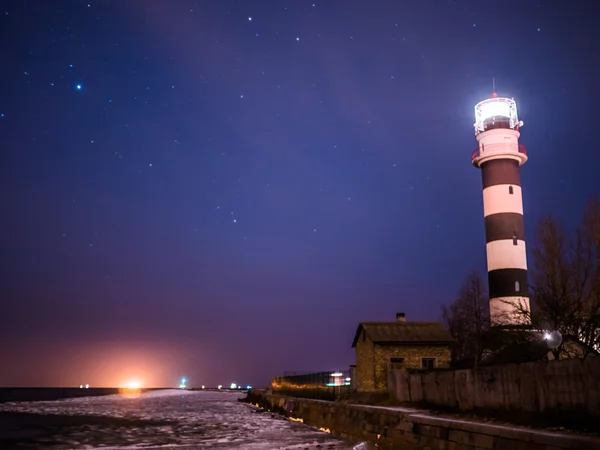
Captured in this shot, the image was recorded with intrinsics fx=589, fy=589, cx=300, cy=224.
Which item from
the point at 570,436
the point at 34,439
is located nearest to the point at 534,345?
the point at 570,436

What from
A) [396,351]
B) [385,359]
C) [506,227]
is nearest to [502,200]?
[506,227]

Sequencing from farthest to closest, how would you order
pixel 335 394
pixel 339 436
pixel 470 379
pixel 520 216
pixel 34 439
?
pixel 520 216, pixel 335 394, pixel 34 439, pixel 339 436, pixel 470 379

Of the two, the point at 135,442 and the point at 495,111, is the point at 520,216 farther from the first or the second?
the point at 135,442

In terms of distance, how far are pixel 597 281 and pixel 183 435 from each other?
2655 cm

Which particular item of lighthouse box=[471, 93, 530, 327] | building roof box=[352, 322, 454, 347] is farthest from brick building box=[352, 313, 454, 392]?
lighthouse box=[471, 93, 530, 327]

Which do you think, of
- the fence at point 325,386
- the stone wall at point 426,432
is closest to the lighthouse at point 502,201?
the fence at point 325,386

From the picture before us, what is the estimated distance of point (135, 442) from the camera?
2339cm

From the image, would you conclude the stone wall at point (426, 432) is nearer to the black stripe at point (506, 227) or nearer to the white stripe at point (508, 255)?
the white stripe at point (508, 255)

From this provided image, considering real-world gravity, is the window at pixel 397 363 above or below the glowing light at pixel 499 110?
below

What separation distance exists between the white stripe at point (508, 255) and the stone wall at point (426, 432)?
15.5m

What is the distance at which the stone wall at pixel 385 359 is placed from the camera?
1443 inches

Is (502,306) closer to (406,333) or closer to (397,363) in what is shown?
(406,333)

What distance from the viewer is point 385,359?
3697 cm

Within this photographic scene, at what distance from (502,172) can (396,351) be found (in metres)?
14.1
